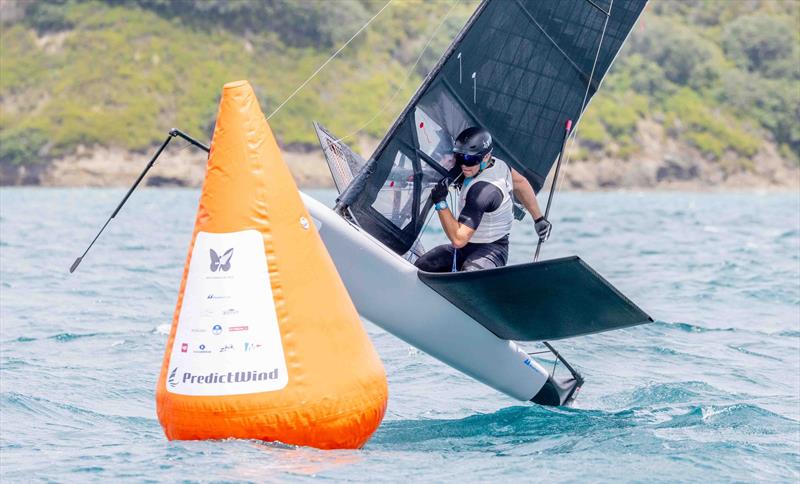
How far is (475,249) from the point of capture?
25.6 feet

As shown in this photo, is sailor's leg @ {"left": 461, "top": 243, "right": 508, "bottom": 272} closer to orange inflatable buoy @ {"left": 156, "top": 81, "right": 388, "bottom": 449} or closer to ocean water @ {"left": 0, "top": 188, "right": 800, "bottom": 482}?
ocean water @ {"left": 0, "top": 188, "right": 800, "bottom": 482}

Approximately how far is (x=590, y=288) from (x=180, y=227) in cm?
2121

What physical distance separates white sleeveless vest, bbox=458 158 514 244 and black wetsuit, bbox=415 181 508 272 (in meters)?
0.06

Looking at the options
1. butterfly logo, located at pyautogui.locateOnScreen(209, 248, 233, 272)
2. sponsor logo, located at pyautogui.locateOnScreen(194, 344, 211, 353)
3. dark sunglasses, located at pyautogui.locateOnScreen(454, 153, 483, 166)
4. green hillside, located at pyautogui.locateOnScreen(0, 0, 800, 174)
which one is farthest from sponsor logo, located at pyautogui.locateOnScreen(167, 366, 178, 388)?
green hillside, located at pyautogui.locateOnScreen(0, 0, 800, 174)

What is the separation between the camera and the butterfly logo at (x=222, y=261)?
5785 millimetres

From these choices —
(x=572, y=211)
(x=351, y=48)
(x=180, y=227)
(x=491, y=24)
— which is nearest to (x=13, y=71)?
(x=351, y=48)

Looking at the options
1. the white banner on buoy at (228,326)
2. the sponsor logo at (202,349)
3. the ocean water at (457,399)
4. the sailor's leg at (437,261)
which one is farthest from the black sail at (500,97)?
the sponsor logo at (202,349)

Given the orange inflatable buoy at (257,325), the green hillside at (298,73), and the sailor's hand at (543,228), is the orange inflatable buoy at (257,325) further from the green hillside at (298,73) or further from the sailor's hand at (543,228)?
the green hillside at (298,73)

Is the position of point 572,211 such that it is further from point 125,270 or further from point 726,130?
point 726,130

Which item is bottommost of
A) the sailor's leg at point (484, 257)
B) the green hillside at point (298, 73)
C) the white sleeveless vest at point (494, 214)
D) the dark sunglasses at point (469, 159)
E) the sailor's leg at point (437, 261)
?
the green hillside at point (298, 73)

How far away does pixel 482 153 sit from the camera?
7.56m

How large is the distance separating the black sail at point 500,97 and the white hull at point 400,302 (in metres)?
0.68

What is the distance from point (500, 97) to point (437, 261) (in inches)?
66.5

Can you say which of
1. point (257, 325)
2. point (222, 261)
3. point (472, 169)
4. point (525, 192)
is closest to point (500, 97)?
point (525, 192)
